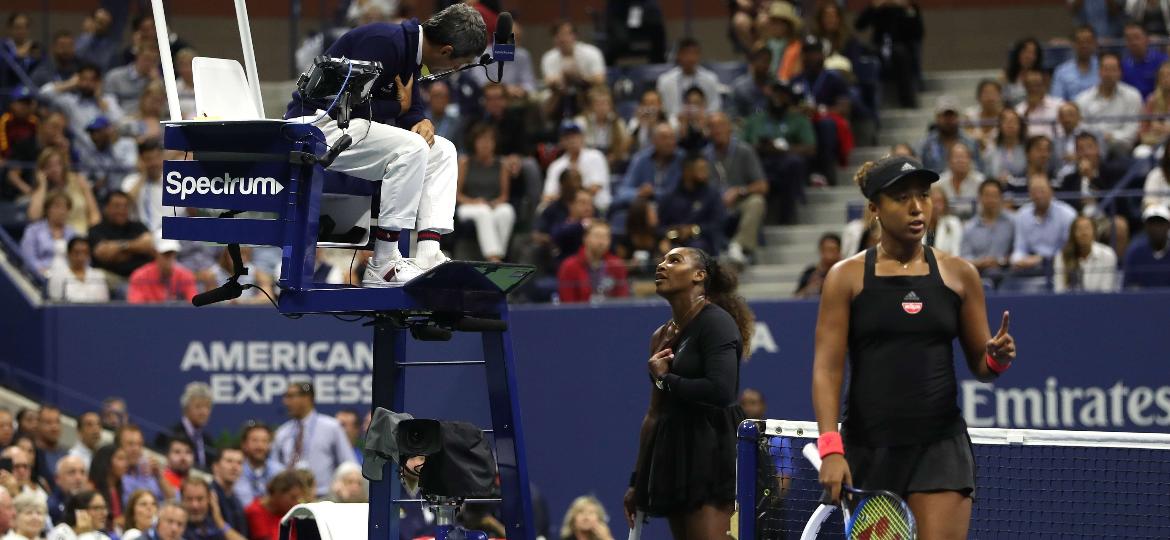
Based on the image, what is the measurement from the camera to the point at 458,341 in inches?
588

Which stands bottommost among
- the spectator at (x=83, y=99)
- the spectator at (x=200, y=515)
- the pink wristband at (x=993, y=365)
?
the spectator at (x=200, y=515)

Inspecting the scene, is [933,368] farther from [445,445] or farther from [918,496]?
[445,445]

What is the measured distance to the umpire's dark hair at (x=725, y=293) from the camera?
795 cm

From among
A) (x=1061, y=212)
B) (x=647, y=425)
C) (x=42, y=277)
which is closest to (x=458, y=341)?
(x=42, y=277)

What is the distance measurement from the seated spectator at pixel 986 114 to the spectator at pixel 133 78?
26.0ft

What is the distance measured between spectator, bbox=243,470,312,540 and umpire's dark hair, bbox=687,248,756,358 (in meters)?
5.58

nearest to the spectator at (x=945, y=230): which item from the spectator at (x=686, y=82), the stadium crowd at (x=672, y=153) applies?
the stadium crowd at (x=672, y=153)

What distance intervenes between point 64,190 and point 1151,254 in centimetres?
889

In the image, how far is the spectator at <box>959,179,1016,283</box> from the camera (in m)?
14.2

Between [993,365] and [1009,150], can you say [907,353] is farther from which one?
[1009,150]

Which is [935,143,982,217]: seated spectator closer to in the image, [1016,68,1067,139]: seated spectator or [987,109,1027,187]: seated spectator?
[987,109,1027,187]: seated spectator

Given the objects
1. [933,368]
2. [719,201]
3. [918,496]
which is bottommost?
[918,496]

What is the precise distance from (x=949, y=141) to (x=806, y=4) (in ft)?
17.4

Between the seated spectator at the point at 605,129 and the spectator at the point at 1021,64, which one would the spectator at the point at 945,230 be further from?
the seated spectator at the point at 605,129
